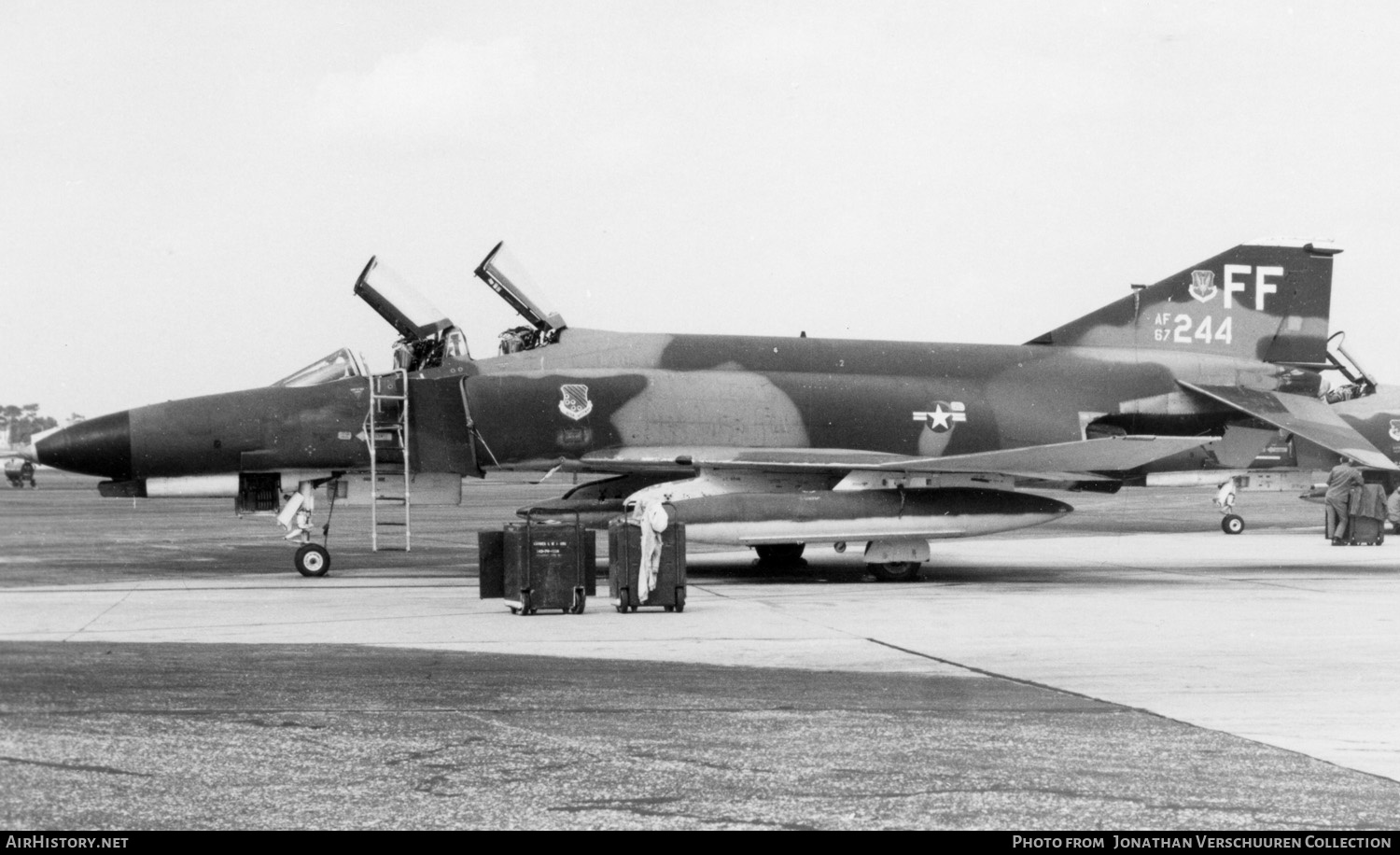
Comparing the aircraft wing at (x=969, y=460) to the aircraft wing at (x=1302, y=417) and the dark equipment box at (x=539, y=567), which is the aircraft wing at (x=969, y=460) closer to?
the aircraft wing at (x=1302, y=417)

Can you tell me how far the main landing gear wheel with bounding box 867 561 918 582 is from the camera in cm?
1572

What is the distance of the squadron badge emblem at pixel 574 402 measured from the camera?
15.7 meters

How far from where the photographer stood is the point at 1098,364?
696 inches

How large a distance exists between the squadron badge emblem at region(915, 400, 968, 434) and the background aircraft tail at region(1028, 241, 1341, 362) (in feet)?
6.80

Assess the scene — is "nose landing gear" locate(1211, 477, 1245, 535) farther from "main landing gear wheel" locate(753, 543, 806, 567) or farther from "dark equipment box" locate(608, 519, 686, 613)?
"dark equipment box" locate(608, 519, 686, 613)

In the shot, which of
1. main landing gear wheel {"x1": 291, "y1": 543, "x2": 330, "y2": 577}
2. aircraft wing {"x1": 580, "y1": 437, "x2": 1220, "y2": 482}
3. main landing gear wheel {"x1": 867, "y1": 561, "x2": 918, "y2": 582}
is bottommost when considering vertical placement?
main landing gear wheel {"x1": 867, "y1": 561, "x2": 918, "y2": 582}

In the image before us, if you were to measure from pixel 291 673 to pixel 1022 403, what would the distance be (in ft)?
37.9

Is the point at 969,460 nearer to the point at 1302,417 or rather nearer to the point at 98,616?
the point at 1302,417

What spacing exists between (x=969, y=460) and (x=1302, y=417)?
4.94 meters

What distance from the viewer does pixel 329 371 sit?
15.7m

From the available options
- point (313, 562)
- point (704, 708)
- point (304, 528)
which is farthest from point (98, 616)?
point (704, 708)

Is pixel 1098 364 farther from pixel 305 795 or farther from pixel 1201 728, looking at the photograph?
pixel 305 795

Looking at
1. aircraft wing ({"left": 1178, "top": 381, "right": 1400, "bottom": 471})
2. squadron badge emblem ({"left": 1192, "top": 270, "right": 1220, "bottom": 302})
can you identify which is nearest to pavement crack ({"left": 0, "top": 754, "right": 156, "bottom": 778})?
aircraft wing ({"left": 1178, "top": 381, "right": 1400, "bottom": 471})

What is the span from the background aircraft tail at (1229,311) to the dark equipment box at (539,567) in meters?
8.58
